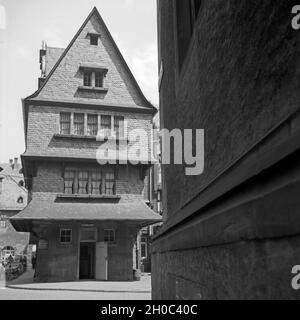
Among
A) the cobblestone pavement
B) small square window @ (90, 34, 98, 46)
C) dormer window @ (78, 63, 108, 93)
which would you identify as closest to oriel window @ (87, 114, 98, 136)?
dormer window @ (78, 63, 108, 93)

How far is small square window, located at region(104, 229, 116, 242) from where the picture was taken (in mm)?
22031

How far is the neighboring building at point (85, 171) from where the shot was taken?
20984 millimetres

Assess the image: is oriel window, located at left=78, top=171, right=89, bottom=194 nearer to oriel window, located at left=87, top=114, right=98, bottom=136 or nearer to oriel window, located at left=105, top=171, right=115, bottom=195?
oriel window, located at left=105, top=171, right=115, bottom=195

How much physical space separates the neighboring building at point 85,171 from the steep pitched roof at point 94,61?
0.06m

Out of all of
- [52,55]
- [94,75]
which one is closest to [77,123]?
[94,75]

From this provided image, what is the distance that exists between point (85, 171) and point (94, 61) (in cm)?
714

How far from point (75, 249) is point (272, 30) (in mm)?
20172

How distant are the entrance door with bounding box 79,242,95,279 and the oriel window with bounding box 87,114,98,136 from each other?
637cm

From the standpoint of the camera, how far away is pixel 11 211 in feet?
168

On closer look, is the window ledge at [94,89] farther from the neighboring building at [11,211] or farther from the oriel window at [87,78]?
the neighboring building at [11,211]

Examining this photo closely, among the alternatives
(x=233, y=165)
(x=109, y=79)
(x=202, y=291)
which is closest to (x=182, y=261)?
(x=202, y=291)

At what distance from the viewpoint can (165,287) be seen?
7.19 metres

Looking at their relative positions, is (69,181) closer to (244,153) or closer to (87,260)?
(87,260)
